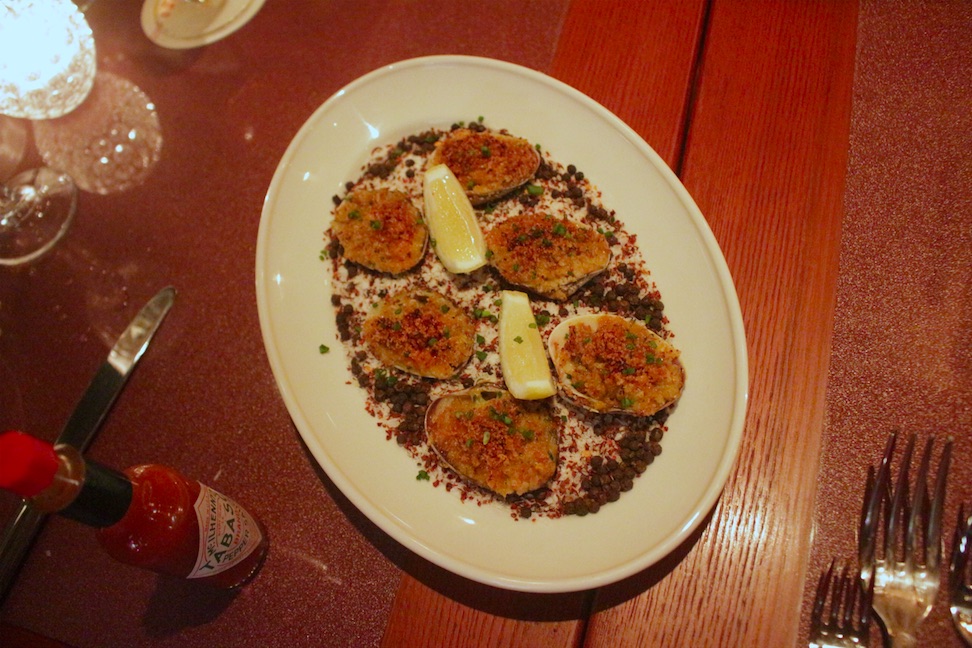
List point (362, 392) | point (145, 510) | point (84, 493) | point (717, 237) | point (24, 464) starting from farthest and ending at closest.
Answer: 1. point (717, 237)
2. point (362, 392)
3. point (145, 510)
4. point (84, 493)
5. point (24, 464)

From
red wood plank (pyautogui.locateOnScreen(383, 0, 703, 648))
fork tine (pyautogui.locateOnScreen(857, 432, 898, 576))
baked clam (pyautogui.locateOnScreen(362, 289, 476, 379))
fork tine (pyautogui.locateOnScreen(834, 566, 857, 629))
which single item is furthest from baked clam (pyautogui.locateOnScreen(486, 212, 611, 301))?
fork tine (pyautogui.locateOnScreen(834, 566, 857, 629))

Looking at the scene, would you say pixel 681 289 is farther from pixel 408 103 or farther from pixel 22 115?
pixel 22 115

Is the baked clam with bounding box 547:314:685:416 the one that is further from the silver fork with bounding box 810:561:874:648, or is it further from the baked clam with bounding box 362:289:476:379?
the silver fork with bounding box 810:561:874:648

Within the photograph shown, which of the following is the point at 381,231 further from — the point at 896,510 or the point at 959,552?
the point at 959,552

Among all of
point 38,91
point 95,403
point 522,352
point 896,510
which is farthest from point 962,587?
point 38,91

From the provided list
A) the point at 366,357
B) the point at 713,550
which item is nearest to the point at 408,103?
the point at 366,357

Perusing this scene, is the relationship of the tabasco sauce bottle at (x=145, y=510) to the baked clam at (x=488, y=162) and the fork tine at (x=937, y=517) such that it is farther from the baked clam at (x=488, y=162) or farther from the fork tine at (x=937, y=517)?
the fork tine at (x=937, y=517)
